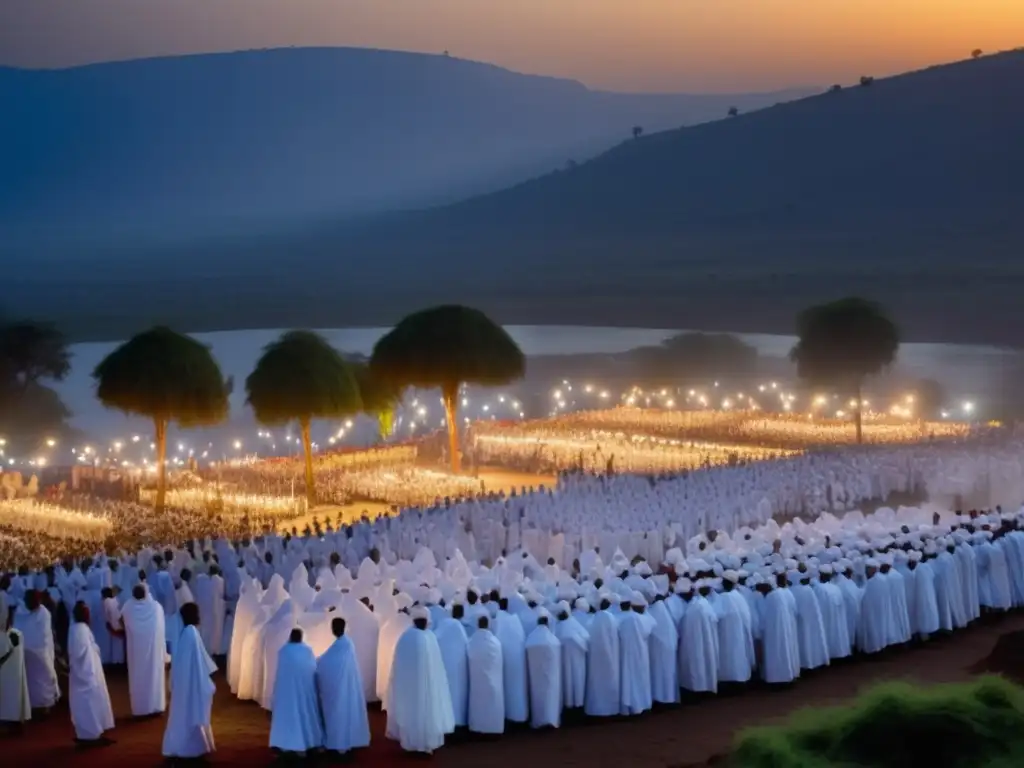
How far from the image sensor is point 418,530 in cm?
1839

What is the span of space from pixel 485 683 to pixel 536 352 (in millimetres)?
62688

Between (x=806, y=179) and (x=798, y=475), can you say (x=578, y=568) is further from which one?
(x=806, y=179)

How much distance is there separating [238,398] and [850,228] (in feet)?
132

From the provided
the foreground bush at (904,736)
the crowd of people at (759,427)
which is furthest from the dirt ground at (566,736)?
the crowd of people at (759,427)

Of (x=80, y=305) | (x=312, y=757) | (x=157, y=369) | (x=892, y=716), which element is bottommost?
(x=312, y=757)

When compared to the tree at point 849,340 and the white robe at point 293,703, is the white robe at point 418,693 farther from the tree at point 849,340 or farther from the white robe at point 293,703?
the tree at point 849,340

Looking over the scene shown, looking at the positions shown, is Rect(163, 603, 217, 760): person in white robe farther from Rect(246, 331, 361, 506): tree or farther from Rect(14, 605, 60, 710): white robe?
Rect(246, 331, 361, 506): tree

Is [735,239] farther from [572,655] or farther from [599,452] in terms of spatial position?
[572,655]

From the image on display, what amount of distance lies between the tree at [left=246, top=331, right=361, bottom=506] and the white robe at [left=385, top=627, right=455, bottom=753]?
1519 centimetres

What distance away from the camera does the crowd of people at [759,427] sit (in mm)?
33844

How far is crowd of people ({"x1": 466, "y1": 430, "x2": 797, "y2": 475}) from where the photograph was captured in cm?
2952

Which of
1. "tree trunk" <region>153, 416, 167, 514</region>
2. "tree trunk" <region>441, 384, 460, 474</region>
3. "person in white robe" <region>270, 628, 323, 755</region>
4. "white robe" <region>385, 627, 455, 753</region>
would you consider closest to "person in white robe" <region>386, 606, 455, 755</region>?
"white robe" <region>385, 627, 455, 753</region>

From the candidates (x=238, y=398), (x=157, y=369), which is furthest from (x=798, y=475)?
(x=238, y=398)

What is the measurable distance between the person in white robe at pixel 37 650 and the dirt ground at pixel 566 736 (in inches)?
9.7
